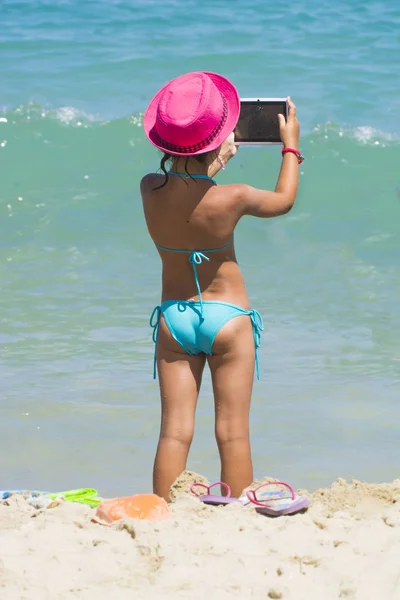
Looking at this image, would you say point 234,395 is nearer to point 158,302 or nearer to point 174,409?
point 174,409

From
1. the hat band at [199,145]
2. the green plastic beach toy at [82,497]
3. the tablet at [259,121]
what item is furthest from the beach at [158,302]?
the tablet at [259,121]

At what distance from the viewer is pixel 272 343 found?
611 cm

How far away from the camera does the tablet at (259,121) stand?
3582 millimetres

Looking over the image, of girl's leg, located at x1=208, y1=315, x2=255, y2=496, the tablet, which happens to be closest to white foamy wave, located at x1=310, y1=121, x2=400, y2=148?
the tablet

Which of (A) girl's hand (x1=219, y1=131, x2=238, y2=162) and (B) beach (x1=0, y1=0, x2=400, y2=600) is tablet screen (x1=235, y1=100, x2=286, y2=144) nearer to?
(A) girl's hand (x1=219, y1=131, x2=238, y2=162)

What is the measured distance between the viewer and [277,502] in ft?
11.1

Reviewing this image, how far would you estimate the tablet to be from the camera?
3582 millimetres

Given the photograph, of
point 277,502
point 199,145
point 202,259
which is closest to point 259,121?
point 199,145

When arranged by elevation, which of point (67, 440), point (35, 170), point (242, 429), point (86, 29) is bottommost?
point (67, 440)

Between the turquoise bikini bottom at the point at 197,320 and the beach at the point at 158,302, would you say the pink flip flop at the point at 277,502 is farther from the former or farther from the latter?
the turquoise bikini bottom at the point at 197,320

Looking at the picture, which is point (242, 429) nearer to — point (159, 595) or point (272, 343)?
point (159, 595)

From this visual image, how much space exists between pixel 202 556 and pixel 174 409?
82cm

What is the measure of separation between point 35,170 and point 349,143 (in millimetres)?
3534

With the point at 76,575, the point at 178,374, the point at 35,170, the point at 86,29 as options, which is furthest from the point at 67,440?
the point at 86,29
